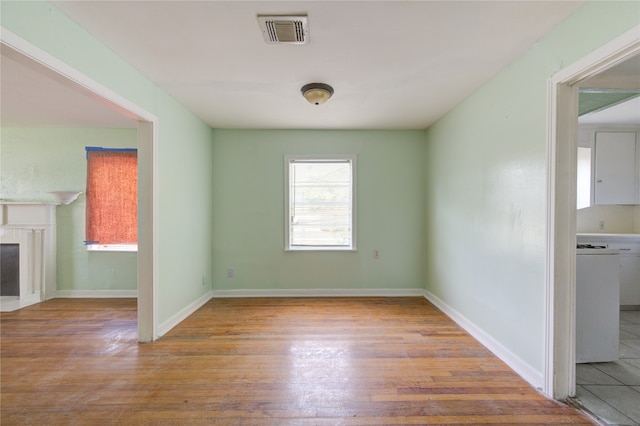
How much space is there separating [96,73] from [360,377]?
282cm

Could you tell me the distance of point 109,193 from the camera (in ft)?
12.6

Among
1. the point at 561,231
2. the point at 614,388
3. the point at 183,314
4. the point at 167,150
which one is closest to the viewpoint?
the point at 561,231

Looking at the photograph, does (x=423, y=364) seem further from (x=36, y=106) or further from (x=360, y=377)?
(x=36, y=106)

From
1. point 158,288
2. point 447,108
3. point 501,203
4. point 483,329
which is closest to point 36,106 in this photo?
point 158,288

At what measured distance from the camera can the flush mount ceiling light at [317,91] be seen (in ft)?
8.07

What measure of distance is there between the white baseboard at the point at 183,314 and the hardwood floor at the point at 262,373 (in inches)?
3.2

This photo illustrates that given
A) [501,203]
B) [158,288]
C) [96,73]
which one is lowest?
[158,288]

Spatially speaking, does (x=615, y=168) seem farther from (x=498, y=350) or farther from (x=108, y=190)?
(x=108, y=190)

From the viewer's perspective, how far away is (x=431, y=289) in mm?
3709

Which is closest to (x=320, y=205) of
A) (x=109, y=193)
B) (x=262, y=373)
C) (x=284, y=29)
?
(x=262, y=373)

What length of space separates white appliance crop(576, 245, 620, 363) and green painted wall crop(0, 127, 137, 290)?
16.1 ft

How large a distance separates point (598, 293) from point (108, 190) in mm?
5430

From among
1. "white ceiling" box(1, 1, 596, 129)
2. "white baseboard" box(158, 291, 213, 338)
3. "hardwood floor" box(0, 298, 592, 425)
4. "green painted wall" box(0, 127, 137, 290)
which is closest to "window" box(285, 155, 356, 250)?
"white ceiling" box(1, 1, 596, 129)

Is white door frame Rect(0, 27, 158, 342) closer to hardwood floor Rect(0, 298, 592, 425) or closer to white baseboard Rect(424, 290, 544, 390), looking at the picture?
hardwood floor Rect(0, 298, 592, 425)
